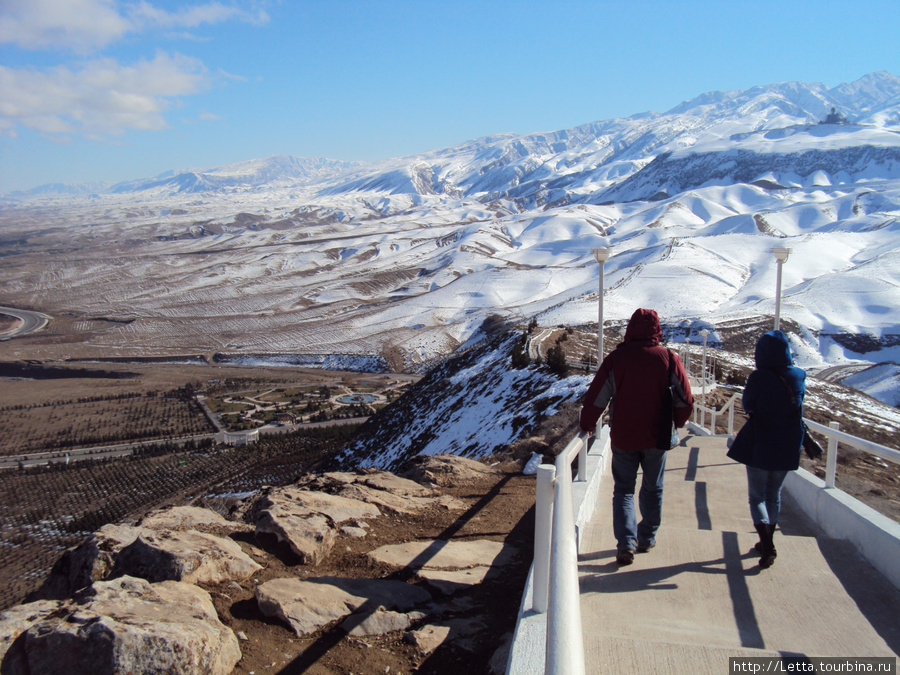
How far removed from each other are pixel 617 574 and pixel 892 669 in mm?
1465

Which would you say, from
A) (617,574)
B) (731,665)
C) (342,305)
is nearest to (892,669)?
(731,665)

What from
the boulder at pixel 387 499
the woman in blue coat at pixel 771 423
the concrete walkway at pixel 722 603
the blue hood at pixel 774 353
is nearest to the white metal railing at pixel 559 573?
the concrete walkway at pixel 722 603

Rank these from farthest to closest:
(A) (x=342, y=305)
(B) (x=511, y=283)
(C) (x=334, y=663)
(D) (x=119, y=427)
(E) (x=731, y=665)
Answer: (A) (x=342, y=305) → (B) (x=511, y=283) → (D) (x=119, y=427) → (C) (x=334, y=663) → (E) (x=731, y=665)

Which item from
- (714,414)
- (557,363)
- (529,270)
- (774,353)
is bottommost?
(529,270)

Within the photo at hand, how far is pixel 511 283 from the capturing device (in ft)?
298

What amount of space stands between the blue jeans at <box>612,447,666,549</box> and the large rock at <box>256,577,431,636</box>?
1.49 meters

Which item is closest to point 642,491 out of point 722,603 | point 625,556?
point 625,556

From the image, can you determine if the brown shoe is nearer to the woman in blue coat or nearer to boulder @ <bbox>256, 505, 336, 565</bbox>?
the woman in blue coat

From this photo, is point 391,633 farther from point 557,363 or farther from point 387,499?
point 557,363

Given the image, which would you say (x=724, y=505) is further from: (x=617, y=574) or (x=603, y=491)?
(x=617, y=574)

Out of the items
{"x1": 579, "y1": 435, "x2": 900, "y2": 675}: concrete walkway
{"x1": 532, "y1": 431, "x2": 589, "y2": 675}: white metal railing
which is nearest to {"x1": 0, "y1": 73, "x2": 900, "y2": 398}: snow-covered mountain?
{"x1": 579, "y1": 435, "x2": 900, "y2": 675}: concrete walkway

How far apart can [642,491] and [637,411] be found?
2.01 feet

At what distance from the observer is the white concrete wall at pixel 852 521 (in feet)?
12.0

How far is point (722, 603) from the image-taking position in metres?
3.34
